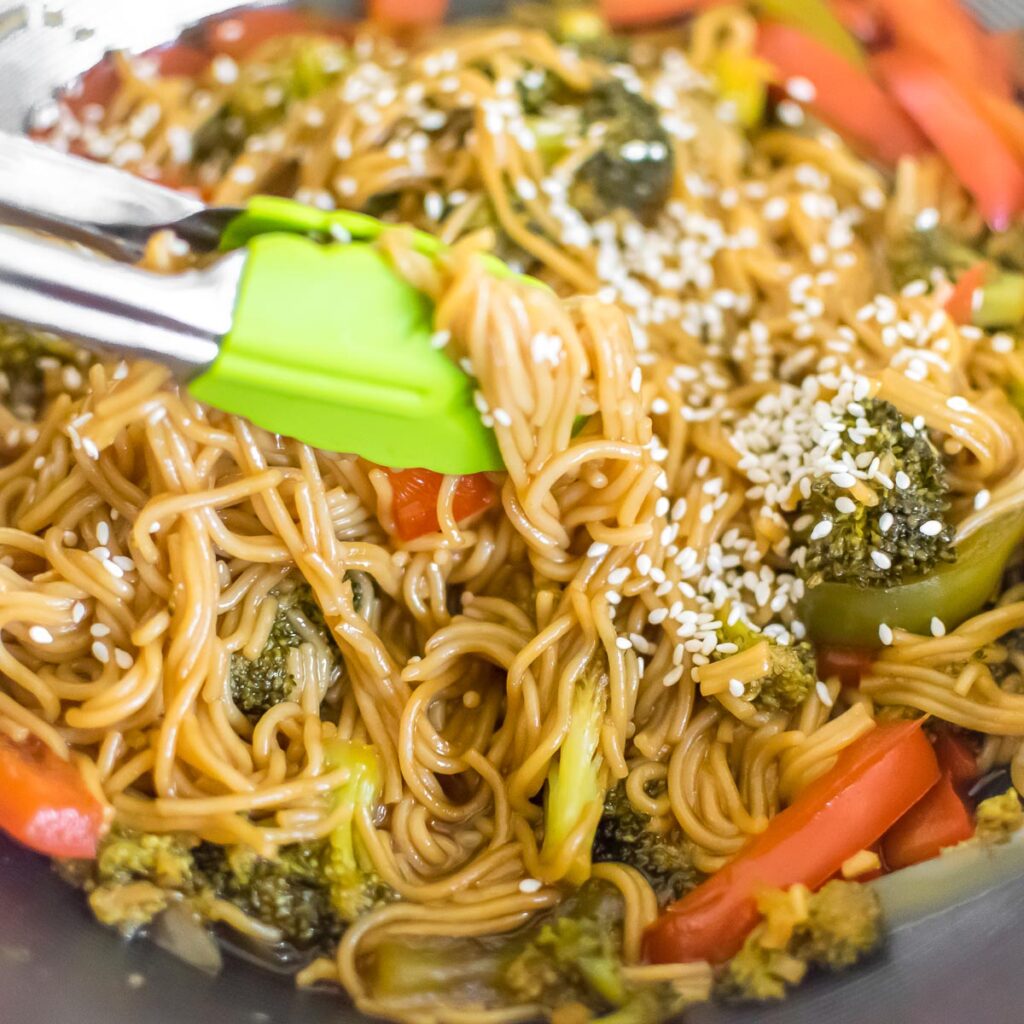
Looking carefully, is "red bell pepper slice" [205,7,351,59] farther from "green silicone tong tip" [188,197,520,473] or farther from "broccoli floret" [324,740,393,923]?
"broccoli floret" [324,740,393,923]

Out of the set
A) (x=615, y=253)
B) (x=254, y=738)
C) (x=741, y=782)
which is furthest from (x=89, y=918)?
(x=615, y=253)

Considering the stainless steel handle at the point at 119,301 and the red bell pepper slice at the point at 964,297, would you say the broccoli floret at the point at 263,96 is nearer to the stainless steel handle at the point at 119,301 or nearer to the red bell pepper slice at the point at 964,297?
the stainless steel handle at the point at 119,301

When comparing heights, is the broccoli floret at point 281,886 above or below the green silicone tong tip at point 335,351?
below

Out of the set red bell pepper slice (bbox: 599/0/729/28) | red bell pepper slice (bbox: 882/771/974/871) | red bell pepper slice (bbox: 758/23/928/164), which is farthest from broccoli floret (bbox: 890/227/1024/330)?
red bell pepper slice (bbox: 882/771/974/871)

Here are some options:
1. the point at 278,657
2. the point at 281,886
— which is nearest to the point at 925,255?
the point at 278,657

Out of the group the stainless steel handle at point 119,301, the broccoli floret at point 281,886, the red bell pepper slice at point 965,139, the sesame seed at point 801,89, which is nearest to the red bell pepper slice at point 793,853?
the broccoli floret at point 281,886

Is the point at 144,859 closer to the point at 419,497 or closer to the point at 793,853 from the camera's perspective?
the point at 419,497
